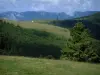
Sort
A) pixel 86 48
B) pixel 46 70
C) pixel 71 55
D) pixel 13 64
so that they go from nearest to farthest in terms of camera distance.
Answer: pixel 46 70 → pixel 13 64 → pixel 86 48 → pixel 71 55

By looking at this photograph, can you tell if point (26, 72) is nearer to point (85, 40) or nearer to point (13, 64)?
point (13, 64)

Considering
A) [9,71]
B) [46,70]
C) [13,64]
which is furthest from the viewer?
[13,64]

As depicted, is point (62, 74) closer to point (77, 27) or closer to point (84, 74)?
point (84, 74)

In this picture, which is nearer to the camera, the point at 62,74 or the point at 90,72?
the point at 62,74

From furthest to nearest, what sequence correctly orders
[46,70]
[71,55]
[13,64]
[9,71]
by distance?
[71,55], [13,64], [46,70], [9,71]

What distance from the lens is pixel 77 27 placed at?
74.2 m

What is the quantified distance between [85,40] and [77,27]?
527 cm

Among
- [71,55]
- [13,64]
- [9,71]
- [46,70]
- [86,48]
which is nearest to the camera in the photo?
[9,71]

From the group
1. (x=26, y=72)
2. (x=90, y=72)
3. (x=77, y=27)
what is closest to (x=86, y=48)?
(x=77, y=27)

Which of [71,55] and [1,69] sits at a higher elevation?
[1,69]

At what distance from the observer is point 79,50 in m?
69.9

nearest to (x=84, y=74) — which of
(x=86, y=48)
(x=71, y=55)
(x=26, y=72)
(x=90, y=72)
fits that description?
(x=90, y=72)

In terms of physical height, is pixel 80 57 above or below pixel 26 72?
below

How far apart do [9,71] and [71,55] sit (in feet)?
156
